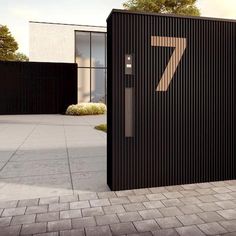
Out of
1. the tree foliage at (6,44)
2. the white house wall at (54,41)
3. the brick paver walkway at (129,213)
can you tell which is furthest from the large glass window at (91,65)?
the brick paver walkway at (129,213)

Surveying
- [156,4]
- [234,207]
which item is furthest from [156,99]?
[156,4]

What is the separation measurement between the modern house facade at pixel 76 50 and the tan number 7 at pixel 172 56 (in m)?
24.2

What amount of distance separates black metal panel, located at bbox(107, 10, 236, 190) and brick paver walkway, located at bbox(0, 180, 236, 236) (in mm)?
430

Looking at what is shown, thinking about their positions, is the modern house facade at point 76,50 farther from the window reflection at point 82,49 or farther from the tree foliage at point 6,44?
the tree foliage at point 6,44

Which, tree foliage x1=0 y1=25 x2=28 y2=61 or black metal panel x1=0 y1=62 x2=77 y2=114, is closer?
black metal panel x1=0 y1=62 x2=77 y2=114

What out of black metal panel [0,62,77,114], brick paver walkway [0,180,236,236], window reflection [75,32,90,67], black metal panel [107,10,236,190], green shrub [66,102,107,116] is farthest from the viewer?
window reflection [75,32,90,67]

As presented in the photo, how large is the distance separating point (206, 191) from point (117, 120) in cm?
194

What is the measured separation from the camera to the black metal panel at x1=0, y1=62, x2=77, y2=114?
24.1 metres

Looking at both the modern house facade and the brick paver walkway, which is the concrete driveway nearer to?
the brick paver walkway

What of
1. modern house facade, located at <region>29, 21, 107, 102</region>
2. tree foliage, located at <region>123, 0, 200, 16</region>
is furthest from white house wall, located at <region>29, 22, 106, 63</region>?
tree foliage, located at <region>123, 0, 200, 16</region>

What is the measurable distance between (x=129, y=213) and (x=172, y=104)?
2.11 meters

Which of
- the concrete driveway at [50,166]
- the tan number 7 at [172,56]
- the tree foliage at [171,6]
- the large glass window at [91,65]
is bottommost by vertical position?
the concrete driveway at [50,166]

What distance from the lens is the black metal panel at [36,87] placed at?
2412cm

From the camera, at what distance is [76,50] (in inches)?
1180
